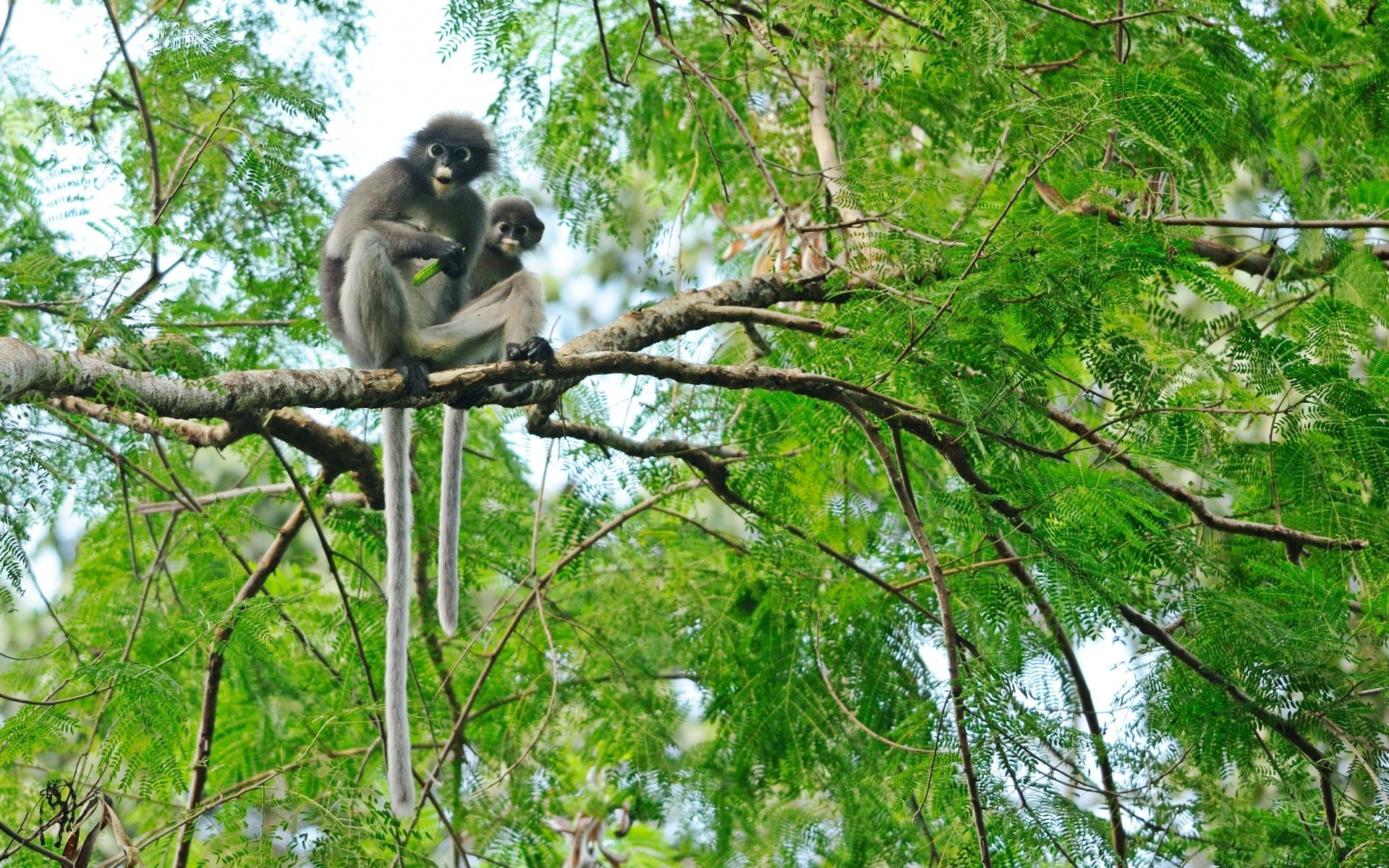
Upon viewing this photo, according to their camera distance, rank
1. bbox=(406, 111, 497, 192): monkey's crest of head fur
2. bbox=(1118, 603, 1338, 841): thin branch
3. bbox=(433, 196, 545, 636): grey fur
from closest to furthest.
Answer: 1. bbox=(1118, 603, 1338, 841): thin branch
2. bbox=(433, 196, 545, 636): grey fur
3. bbox=(406, 111, 497, 192): monkey's crest of head fur

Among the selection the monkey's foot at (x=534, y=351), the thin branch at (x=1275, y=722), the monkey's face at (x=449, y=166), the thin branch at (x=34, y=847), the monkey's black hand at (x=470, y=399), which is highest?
the monkey's face at (x=449, y=166)

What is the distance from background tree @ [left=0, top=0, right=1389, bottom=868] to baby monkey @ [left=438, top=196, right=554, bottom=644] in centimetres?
41

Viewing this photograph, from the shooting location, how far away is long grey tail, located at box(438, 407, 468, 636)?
5445 millimetres

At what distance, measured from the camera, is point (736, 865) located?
576 cm

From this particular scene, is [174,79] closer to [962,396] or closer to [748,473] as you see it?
[748,473]

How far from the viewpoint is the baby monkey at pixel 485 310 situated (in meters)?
5.41

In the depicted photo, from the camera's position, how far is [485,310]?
613cm

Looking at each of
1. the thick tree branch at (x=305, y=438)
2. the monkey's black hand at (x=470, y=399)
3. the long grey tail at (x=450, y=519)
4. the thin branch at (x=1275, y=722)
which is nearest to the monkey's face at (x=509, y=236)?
the long grey tail at (x=450, y=519)

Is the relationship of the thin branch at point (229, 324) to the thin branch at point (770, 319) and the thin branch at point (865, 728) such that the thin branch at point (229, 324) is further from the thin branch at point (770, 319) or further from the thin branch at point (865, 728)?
the thin branch at point (865, 728)

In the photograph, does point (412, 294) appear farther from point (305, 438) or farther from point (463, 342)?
point (305, 438)

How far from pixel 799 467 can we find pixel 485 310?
1.85 metres

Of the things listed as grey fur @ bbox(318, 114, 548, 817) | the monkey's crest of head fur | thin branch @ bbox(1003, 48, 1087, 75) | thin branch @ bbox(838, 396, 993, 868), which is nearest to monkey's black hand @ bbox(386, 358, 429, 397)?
grey fur @ bbox(318, 114, 548, 817)

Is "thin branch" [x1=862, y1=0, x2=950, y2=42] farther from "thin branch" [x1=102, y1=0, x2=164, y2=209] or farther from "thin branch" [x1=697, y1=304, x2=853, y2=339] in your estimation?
"thin branch" [x1=102, y1=0, x2=164, y2=209]

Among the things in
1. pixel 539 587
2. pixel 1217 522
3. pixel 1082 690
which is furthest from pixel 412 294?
pixel 1217 522
